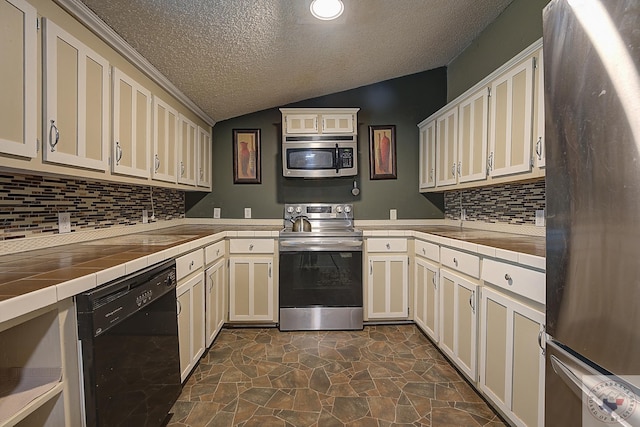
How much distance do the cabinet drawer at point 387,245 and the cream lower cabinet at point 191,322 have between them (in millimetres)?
1457

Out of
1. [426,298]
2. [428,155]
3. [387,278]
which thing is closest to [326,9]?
[428,155]

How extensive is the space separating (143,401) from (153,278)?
51cm

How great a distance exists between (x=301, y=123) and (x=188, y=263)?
5.86ft

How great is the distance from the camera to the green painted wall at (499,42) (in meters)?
1.93

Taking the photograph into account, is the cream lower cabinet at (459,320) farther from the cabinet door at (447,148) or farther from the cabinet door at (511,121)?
the cabinet door at (447,148)

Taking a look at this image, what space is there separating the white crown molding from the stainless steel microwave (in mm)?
1078

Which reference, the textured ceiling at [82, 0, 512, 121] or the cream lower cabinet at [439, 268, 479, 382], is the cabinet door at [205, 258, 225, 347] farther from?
the cream lower cabinet at [439, 268, 479, 382]

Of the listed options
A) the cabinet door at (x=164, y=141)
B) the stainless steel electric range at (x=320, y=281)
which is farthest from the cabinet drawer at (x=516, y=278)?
the cabinet door at (x=164, y=141)

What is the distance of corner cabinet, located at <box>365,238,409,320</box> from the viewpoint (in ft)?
8.46

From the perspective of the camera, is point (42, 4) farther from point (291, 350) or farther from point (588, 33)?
point (291, 350)

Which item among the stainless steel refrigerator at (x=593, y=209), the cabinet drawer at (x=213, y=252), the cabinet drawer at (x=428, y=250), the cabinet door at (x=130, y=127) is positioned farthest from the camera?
the cabinet drawer at (x=428, y=250)

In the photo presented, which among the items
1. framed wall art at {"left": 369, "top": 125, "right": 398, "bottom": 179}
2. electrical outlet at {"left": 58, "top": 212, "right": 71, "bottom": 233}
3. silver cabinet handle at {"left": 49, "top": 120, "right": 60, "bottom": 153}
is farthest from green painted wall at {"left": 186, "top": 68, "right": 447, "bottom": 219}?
silver cabinet handle at {"left": 49, "top": 120, "right": 60, "bottom": 153}

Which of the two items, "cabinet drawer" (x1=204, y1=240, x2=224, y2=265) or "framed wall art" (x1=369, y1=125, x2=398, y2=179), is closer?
"cabinet drawer" (x1=204, y1=240, x2=224, y2=265)

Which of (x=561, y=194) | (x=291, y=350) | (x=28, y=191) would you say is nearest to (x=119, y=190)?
(x=28, y=191)
